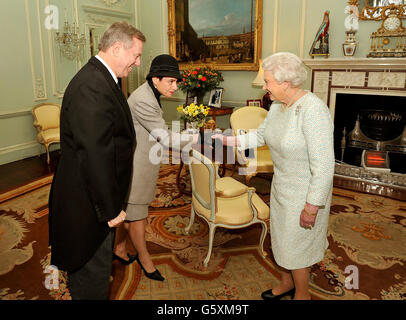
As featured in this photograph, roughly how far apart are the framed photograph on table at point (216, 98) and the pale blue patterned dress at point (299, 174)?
4.39 m

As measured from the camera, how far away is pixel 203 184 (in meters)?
2.63

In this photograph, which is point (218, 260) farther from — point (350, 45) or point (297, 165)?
point (350, 45)

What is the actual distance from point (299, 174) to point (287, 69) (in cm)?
60

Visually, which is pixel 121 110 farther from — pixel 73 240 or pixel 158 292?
pixel 158 292

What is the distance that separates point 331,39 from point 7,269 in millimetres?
5330

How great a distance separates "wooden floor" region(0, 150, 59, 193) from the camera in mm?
4758

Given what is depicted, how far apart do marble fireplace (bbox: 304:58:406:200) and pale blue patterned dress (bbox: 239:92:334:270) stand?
297 centimetres

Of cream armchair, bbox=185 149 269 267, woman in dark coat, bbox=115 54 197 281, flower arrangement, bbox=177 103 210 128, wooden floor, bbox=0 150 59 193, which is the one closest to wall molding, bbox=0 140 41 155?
wooden floor, bbox=0 150 59 193

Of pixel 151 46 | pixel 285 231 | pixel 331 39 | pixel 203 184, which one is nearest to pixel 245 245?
pixel 203 184

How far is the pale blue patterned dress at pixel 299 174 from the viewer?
5.85 ft

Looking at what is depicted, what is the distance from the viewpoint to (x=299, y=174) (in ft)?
6.30

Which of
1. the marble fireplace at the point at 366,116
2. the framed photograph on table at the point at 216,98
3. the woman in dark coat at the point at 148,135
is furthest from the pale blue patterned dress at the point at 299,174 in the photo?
the framed photograph on table at the point at 216,98

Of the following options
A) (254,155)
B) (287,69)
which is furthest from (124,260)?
(254,155)

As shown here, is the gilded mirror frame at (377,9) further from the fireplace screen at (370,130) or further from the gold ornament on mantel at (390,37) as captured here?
the fireplace screen at (370,130)
